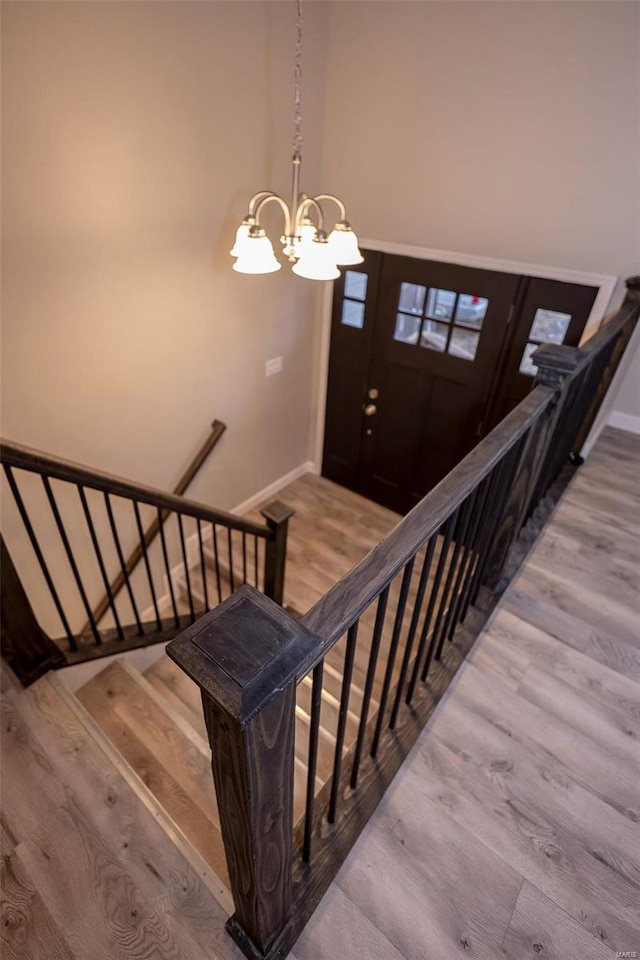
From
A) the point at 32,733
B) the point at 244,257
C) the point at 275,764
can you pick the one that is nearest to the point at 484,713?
the point at 275,764

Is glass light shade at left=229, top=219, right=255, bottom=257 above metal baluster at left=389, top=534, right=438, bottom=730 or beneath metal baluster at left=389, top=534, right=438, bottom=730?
above

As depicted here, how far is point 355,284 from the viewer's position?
360 cm

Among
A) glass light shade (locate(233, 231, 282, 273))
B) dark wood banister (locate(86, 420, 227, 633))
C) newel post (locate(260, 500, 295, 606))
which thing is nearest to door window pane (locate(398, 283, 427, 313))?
dark wood banister (locate(86, 420, 227, 633))

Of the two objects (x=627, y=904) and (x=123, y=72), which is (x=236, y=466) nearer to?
(x=123, y=72)

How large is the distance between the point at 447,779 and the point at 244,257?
1904 mm

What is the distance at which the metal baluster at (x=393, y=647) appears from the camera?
980 mm

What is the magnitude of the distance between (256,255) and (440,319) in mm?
1804

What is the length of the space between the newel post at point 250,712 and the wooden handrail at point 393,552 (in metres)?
0.04

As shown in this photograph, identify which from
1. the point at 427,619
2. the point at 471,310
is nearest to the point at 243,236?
the point at 427,619

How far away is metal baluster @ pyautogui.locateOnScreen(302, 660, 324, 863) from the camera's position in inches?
32.1

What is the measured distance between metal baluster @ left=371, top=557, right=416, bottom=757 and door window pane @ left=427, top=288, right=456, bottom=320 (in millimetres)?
2577

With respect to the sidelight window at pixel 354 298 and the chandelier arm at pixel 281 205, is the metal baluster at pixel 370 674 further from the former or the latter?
the sidelight window at pixel 354 298

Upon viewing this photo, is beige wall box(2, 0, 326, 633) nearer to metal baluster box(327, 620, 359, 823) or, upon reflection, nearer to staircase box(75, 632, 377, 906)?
staircase box(75, 632, 377, 906)

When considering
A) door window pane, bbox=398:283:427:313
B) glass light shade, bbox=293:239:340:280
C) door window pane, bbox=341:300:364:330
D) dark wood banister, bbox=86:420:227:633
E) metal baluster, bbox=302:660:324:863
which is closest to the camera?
metal baluster, bbox=302:660:324:863
